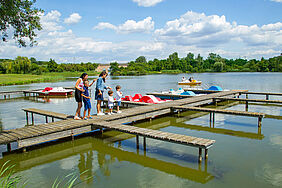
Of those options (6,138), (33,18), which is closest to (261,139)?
(6,138)

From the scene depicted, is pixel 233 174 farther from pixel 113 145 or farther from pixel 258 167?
pixel 113 145

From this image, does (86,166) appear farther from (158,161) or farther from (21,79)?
(21,79)

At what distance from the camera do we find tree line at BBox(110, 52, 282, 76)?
318 ft

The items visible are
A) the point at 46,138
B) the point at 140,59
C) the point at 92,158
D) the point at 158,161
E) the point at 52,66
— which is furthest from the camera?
the point at 140,59

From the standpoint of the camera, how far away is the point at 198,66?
398 ft

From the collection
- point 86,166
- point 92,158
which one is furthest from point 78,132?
point 86,166

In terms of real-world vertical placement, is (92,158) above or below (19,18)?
below

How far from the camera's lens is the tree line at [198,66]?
9694 cm

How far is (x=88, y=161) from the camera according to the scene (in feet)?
21.2

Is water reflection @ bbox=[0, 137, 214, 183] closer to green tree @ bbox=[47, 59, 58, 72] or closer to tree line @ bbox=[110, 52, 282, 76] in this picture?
tree line @ bbox=[110, 52, 282, 76]

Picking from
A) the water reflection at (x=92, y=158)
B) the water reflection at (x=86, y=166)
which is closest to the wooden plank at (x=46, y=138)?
the water reflection at (x=92, y=158)

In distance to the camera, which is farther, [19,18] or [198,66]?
[198,66]

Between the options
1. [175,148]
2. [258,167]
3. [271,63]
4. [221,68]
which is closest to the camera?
[258,167]

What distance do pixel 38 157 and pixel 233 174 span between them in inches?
209
